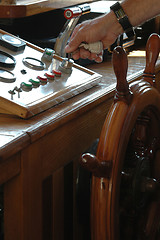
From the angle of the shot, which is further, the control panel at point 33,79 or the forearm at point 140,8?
the forearm at point 140,8

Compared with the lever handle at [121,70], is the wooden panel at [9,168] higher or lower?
lower

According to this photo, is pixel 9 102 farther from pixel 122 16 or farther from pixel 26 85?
pixel 122 16

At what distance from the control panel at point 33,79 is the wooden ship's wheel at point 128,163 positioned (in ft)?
0.70

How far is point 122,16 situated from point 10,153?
683 millimetres

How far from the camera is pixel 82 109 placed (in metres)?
1.14

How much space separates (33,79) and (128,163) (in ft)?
1.12

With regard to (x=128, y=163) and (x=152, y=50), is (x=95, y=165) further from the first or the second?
(x=152, y=50)

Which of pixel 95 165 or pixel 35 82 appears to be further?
pixel 35 82

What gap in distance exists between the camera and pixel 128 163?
44.2 inches

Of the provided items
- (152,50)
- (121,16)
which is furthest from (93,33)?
(152,50)

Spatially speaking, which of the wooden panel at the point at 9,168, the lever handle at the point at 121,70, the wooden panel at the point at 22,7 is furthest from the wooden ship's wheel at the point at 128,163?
the wooden panel at the point at 22,7

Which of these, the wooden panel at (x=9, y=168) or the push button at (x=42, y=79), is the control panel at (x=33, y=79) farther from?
the wooden panel at (x=9, y=168)

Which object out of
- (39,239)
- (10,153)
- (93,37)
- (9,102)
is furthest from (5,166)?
(93,37)

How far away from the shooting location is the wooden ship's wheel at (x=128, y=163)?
890 mm
